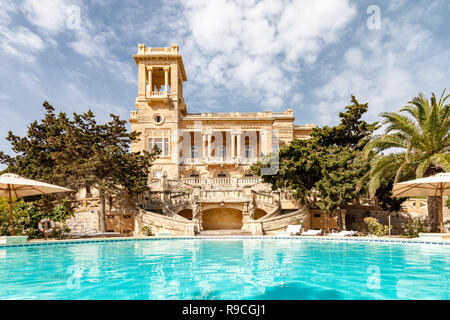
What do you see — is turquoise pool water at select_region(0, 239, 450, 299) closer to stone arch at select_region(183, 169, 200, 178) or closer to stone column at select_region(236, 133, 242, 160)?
stone arch at select_region(183, 169, 200, 178)

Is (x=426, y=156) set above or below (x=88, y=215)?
above

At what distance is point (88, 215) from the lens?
23.6 m

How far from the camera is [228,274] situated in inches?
328

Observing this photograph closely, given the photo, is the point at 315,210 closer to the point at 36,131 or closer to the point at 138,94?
Result: the point at 36,131

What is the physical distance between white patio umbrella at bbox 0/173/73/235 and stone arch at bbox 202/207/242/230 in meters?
12.6

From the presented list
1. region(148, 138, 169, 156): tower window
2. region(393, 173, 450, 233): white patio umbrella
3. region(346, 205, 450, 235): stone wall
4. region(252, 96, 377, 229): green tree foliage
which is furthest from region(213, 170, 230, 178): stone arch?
region(393, 173, 450, 233): white patio umbrella

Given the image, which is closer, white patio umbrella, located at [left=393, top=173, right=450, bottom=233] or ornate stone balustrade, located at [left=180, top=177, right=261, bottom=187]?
white patio umbrella, located at [left=393, top=173, right=450, bottom=233]

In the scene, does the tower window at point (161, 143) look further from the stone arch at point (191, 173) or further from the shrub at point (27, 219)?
the shrub at point (27, 219)

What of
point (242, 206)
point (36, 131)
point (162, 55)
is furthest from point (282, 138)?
point (36, 131)

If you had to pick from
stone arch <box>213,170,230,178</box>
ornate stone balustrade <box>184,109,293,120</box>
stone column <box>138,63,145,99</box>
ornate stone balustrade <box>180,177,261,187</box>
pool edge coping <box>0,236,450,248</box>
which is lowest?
pool edge coping <box>0,236,450,248</box>

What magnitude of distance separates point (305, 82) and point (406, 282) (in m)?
18.1

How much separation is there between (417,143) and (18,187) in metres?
22.0

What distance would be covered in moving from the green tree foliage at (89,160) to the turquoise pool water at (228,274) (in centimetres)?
837

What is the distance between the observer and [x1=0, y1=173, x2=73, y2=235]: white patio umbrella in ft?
48.1
